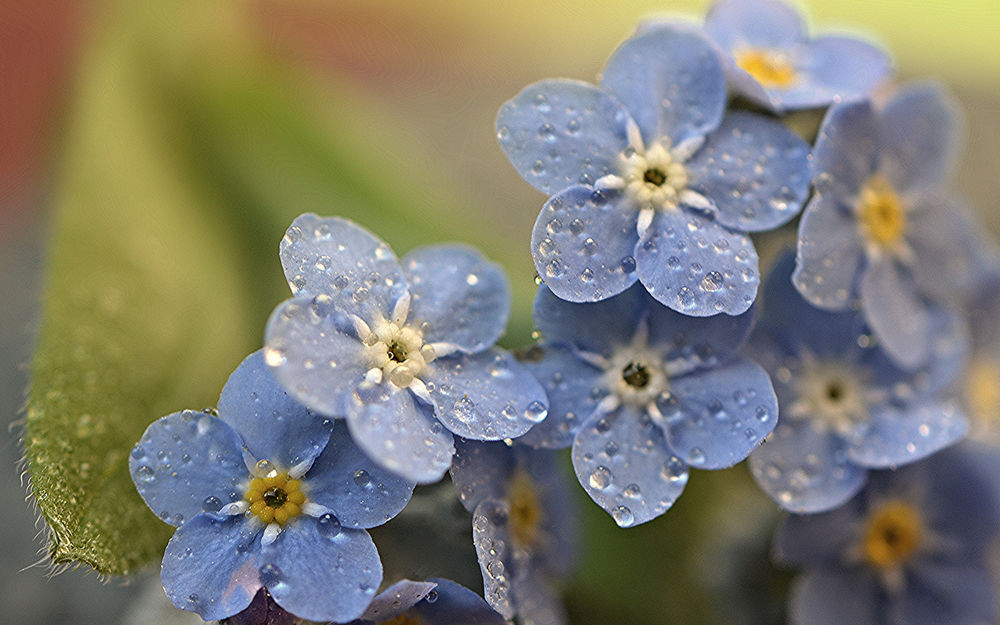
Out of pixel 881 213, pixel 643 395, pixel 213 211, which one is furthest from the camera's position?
pixel 213 211

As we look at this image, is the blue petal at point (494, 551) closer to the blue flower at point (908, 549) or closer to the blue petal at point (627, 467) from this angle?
the blue petal at point (627, 467)

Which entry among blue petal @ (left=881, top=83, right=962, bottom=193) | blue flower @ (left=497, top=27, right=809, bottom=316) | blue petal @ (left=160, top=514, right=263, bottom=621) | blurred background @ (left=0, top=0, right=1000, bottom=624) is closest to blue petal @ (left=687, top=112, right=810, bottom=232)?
blue flower @ (left=497, top=27, right=809, bottom=316)

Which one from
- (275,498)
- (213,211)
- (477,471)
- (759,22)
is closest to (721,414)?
(477,471)

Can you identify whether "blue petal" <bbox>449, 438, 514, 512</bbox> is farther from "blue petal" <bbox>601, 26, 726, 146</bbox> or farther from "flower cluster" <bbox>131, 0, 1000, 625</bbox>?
"blue petal" <bbox>601, 26, 726, 146</bbox>

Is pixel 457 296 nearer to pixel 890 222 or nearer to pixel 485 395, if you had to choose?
pixel 485 395

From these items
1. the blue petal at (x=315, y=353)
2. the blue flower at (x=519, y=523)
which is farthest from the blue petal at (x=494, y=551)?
the blue petal at (x=315, y=353)

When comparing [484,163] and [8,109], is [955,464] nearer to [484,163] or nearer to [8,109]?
[484,163]

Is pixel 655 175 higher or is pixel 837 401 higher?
pixel 655 175
